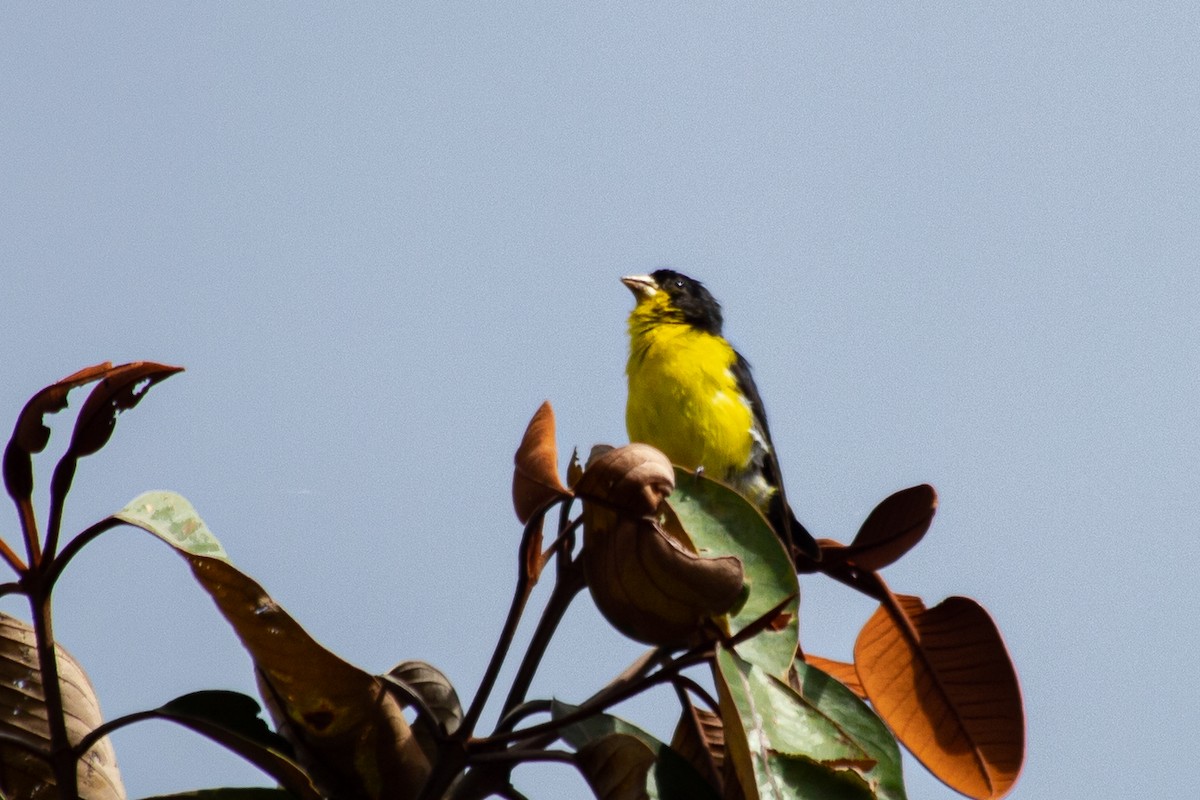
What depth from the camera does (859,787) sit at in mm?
1578

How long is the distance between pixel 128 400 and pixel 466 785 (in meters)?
0.57

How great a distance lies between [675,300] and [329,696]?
4.65 meters

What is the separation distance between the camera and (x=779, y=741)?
1.55 m

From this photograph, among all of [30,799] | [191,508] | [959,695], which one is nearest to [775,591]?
[959,695]

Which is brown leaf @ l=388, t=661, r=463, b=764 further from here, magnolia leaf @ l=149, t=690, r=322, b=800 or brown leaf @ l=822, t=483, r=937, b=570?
brown leaf @ l=822, t=483, r=937, b=570

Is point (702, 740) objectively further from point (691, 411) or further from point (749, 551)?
point (691, 411)

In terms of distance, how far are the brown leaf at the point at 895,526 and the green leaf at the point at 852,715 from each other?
220 millimetres

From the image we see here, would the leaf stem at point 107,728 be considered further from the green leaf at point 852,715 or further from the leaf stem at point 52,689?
the green leaf at point 852,715

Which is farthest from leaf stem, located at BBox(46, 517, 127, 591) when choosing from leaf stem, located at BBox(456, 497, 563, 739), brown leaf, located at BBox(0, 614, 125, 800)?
leaf stem, located at BBox(456, 497, 563, 739)

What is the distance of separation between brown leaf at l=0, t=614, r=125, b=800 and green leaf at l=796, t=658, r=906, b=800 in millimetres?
858

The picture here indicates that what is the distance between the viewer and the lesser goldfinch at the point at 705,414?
16.2 ft

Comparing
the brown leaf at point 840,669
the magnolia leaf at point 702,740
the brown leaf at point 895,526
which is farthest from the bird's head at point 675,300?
the magnolia leaf at point 702,740

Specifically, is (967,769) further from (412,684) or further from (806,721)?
(412,684)

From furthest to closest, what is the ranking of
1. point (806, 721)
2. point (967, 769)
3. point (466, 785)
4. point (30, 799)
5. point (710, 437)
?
point (710, 437)
point (967, 769)
point (30, 799)
point (806, 721)
point (466, 785)
